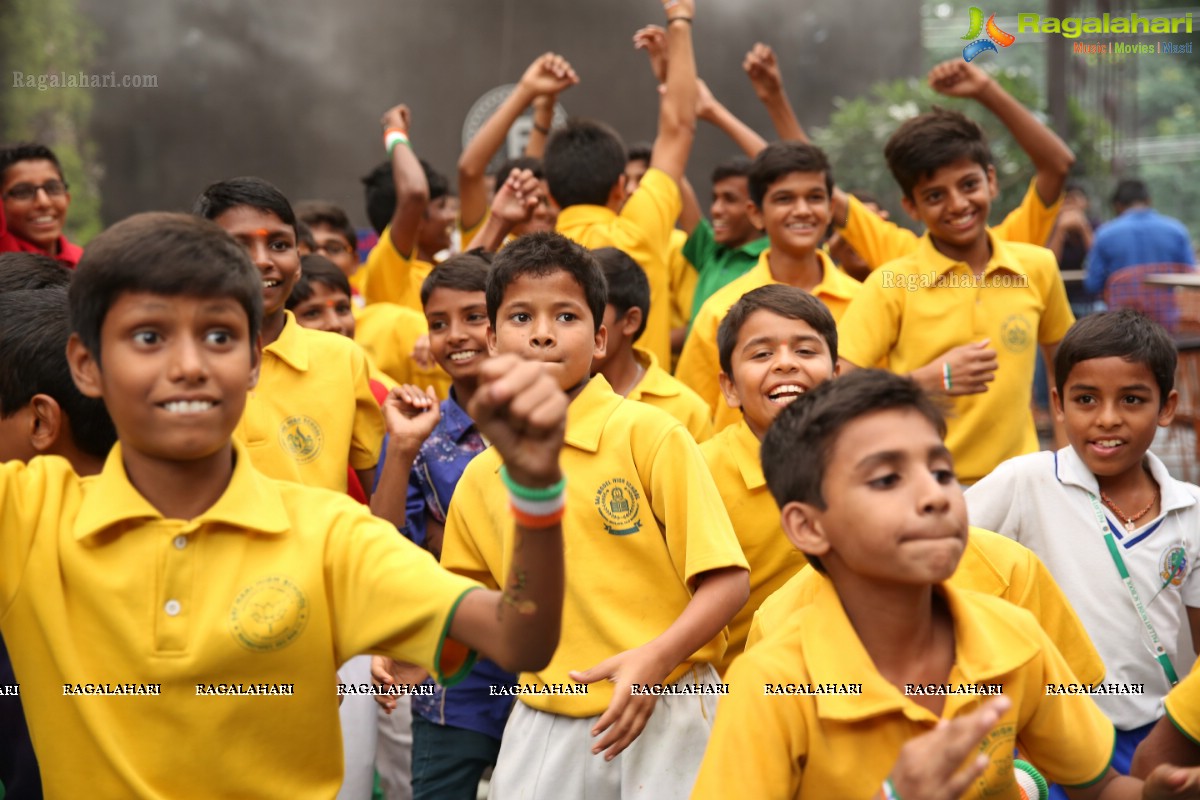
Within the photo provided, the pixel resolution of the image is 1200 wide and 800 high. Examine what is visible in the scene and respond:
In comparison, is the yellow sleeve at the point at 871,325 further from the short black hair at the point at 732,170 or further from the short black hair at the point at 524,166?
the short black hair at the point at 524,166

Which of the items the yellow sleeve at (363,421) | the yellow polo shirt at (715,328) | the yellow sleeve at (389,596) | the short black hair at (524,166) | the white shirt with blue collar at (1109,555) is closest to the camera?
the yellow sleeve at (389,596)

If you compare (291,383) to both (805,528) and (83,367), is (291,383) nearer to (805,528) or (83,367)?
(83,367)

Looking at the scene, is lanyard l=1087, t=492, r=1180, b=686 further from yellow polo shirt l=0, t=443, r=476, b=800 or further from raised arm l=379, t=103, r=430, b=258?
raised arm l=379, t=103, r=430, b=258

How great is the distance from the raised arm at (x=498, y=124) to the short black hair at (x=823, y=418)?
3.17 m

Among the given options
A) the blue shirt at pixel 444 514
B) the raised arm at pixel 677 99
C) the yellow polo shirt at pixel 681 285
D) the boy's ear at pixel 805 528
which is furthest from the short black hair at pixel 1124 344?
the yellow polo shirt at pixel 681 285

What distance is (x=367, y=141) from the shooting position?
11180 mm

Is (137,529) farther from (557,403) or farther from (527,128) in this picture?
(527,128)

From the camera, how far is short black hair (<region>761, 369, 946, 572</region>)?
202cm

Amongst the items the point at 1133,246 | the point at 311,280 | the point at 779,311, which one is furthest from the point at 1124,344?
the point at 1133,246

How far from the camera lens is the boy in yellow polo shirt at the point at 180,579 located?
188 cm

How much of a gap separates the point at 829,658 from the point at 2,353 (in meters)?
1.65

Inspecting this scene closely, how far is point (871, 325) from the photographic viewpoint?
411cm

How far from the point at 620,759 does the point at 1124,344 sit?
5.11 feet

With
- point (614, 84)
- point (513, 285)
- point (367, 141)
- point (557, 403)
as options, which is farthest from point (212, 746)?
point (614, 84)
